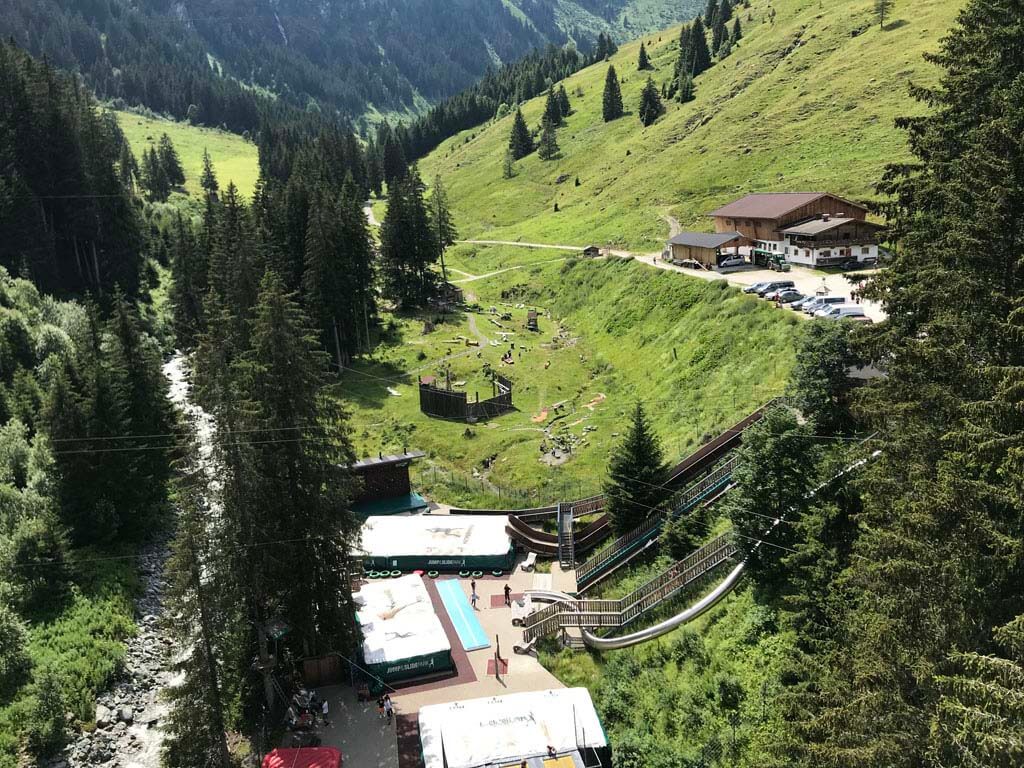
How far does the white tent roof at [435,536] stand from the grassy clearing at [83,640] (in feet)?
42.1

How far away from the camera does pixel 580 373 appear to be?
61.6 m

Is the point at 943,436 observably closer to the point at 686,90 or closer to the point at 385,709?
the point at 385,709

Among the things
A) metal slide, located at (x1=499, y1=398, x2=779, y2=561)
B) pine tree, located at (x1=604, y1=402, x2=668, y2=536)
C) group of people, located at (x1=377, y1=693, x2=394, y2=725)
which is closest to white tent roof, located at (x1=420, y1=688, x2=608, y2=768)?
group of people, located at (x1=377, y1=693, x2=394, y2=725)

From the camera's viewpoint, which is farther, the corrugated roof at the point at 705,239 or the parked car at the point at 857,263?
the corrugated roof at the point at 705,239

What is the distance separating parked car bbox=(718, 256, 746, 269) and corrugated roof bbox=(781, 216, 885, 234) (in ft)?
15.9

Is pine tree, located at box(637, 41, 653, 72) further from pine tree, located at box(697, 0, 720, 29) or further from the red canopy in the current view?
the red canopy

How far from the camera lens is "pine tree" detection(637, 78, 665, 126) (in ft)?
454

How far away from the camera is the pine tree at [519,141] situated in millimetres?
154875

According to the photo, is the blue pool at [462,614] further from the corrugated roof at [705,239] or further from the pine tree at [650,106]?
the pine tree at [650,106]

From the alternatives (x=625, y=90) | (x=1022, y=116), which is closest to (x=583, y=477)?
(x=1022, y=116)

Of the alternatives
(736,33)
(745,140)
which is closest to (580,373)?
(745,140)

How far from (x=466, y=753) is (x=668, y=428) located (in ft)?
85.9

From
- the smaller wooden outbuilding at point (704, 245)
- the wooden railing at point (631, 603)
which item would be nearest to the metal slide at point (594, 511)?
the wooden railing at point (631, 603)

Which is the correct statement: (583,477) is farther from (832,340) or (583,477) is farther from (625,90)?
(625,90)
